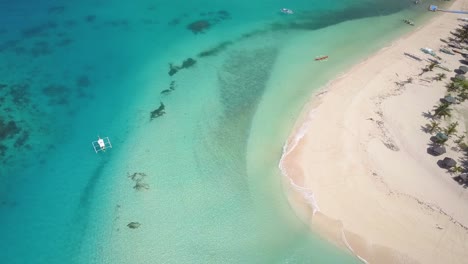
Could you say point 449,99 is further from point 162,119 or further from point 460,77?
point 162,119

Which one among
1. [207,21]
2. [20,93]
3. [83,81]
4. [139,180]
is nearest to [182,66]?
[83,81]

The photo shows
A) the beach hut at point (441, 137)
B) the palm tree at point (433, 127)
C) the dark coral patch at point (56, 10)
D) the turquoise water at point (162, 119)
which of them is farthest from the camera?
the dark coral patch at point (56, 10)

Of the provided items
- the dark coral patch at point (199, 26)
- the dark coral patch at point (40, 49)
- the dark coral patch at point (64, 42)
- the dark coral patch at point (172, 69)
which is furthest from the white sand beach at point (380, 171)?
the dark coral patch at point (40, 49)

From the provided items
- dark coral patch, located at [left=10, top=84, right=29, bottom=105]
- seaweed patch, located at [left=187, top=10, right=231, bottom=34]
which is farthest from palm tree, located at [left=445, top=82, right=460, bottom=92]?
dark coral patch, located at [left=10, top=84, right=29, bottom=105]

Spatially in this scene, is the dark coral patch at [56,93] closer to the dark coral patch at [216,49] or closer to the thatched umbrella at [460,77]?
the dark coral patch at [216,49]

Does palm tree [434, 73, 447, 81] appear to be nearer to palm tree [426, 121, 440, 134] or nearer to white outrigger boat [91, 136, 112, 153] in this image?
palm tree [426, 121, 440, 134]
